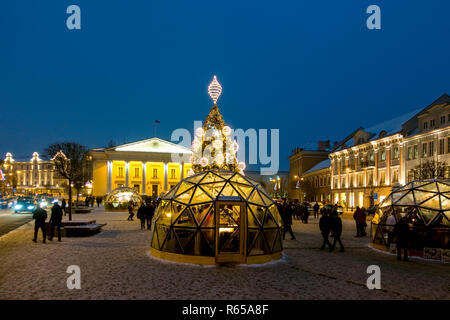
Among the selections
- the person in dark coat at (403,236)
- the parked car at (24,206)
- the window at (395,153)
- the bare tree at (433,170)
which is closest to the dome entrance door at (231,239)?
the person in dark coat at (403,236)

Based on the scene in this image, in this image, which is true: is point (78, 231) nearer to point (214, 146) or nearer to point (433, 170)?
point (214, 146)

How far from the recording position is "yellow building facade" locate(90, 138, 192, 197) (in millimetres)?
78312

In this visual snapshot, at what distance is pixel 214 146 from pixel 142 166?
195 ft

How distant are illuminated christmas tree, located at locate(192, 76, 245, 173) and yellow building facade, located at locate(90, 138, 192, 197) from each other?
183ft

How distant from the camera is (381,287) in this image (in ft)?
29.7

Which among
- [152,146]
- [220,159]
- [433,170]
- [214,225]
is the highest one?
[152,146]

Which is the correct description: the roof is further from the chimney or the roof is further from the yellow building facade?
the chimney

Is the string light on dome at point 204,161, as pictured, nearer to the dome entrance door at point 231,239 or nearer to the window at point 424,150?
the dome entrance door at point 231,239

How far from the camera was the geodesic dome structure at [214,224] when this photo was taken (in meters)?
11.6

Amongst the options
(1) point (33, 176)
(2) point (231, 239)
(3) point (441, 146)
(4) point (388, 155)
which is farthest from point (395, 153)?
(1) point (33, 176)

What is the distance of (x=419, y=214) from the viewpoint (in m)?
14.4

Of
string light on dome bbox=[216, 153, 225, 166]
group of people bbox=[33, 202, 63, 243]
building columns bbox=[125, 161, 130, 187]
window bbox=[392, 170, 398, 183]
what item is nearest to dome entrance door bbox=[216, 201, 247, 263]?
group of people bbox=[33, 202, 63, 243]

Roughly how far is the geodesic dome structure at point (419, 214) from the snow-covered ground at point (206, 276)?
1.23m
